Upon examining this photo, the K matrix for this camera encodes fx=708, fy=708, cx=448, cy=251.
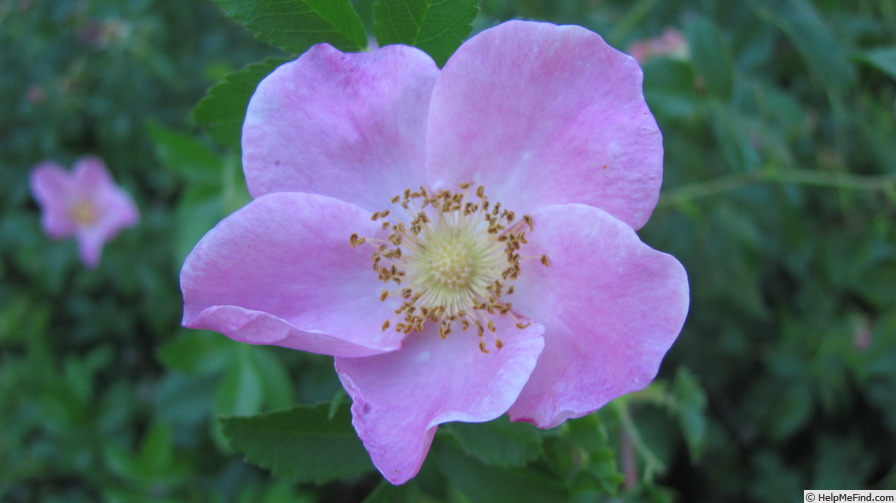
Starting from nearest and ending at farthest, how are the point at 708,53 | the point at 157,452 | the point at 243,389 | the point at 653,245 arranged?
the point at 708,53, the point at 243,389, the point at 653,245, the point at 157,452


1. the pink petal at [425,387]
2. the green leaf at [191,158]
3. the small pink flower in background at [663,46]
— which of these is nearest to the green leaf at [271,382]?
the green leaf at [191,158]

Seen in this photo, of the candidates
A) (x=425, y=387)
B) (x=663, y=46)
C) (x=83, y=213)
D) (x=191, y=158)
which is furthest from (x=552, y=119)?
(x=83, y=213)

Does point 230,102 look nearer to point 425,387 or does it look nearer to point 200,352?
point 425,387

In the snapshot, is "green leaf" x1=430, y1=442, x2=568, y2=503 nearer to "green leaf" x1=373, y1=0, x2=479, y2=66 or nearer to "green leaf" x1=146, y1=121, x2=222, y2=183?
"green leaf" x1=373, y1=0, x2=479, y2=66

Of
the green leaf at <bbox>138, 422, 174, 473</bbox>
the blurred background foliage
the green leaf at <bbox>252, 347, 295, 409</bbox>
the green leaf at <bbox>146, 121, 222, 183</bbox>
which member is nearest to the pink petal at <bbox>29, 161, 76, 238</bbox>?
the blurred background foliage

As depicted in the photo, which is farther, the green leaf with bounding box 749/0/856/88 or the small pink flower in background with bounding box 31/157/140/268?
the small pink flower in background with bounding box 31/157/140/268

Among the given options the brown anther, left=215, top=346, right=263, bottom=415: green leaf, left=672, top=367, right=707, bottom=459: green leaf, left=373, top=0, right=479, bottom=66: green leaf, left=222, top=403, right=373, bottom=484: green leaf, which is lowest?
left=215, top=346, right=263, bottom=415: green leaf
